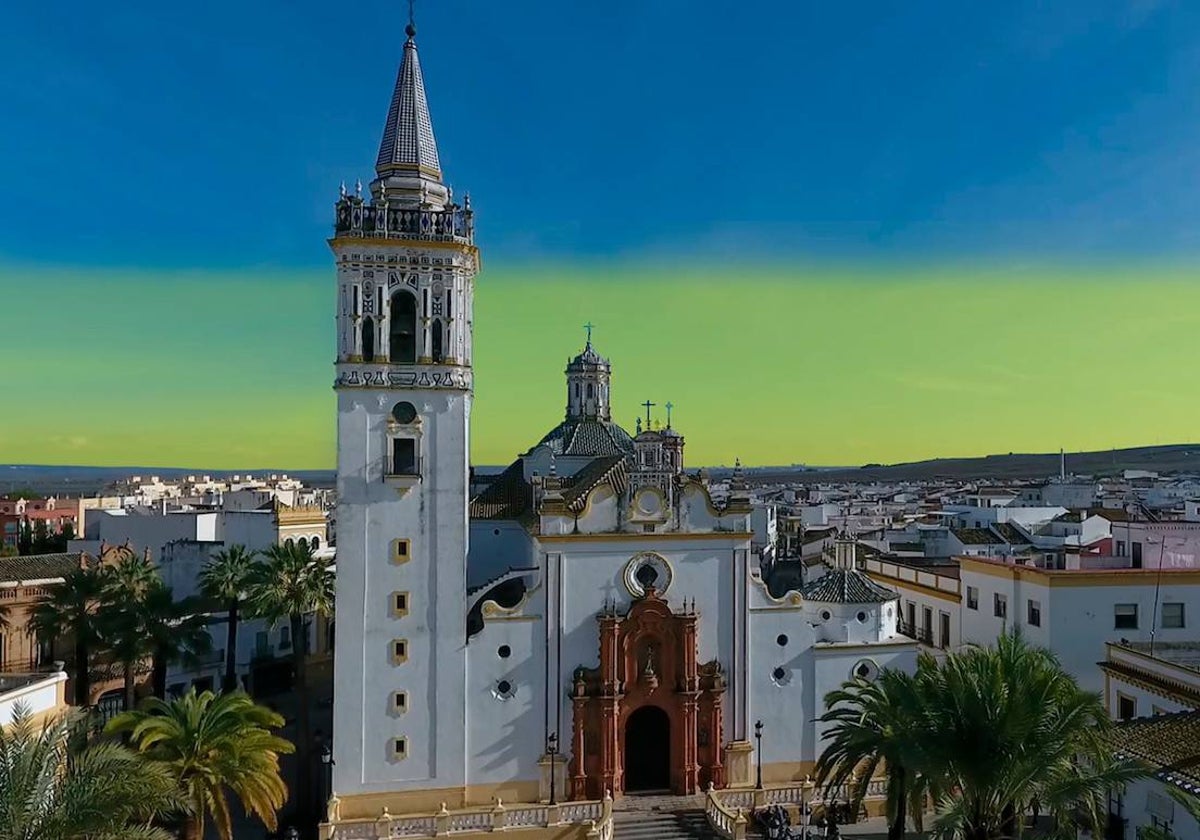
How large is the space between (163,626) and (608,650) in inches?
604

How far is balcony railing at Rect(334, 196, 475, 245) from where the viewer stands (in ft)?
89.0

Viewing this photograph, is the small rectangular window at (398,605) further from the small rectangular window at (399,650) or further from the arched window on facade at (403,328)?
the arched window on facade at (403,328)

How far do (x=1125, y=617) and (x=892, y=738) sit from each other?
1784 cm

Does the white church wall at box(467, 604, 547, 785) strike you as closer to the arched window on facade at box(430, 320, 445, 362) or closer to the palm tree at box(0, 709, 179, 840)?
the arched window on facade at box(430, 320, 445, 362)

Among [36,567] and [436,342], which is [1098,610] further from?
[36,567]

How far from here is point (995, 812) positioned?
1656 centimetres

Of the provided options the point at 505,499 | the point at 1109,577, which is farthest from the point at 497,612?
the point at 1109,577

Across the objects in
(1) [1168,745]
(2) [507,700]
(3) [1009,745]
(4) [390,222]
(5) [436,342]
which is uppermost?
(4) [390,222]

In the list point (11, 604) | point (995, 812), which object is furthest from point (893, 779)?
point (11, 604)

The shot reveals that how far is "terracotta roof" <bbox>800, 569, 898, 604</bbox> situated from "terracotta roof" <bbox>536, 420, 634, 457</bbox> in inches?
435

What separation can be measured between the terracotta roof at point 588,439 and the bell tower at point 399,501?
11.3m

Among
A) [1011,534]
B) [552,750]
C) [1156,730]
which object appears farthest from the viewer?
[1011,534]

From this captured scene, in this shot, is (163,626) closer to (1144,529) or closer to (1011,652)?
(1011,652)

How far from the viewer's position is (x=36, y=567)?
118ft
